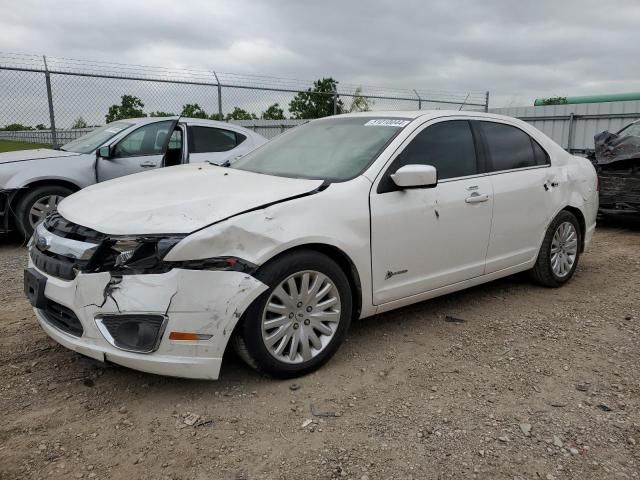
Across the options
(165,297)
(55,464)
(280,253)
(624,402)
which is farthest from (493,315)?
(55,464)

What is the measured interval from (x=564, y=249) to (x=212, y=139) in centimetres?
479

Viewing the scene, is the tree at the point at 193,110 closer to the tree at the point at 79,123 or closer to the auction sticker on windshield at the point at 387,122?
the tree at the point at 79,123

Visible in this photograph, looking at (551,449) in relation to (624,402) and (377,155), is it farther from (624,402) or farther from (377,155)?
(377,155)

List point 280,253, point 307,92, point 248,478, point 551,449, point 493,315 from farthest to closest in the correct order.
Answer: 1. point 307,92
2. point 493,315
3. point 280,253
4. point 551,449
5. point 248,478

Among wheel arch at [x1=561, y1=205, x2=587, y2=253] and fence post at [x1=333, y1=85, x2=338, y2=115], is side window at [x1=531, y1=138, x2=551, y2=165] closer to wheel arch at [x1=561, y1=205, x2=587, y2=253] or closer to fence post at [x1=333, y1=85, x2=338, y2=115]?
wheel arch at [x1=561, y1=205, x2=587, y2=253]

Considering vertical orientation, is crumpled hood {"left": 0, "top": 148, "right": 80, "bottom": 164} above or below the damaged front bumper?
above

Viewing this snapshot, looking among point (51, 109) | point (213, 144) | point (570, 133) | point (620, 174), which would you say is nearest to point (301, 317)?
point (213, 144)

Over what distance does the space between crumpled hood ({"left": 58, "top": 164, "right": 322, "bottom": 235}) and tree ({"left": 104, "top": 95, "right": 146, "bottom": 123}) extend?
6.57 m

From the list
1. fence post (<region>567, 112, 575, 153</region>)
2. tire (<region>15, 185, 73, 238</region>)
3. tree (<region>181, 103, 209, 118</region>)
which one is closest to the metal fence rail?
fence post (<region>567, 112, 575, 153</region>)

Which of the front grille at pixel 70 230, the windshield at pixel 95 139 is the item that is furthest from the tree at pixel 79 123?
the front grille at pixel 70 230

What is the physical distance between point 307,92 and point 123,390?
9.48m

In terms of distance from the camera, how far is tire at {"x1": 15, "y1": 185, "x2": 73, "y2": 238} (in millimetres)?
6137

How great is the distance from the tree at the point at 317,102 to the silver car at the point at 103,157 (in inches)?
175

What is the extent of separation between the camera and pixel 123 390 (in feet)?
9.87
